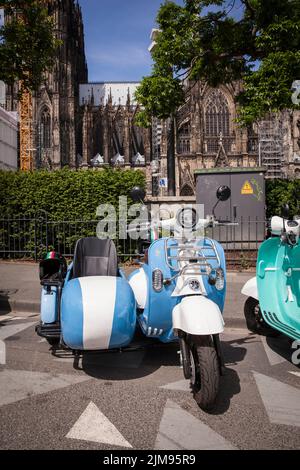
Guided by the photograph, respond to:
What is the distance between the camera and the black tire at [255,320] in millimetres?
4422

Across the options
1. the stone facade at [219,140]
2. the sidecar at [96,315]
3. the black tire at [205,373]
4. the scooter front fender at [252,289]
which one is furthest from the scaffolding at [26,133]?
the black tire at [205,373]

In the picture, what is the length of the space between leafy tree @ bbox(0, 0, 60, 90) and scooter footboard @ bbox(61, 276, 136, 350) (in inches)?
385

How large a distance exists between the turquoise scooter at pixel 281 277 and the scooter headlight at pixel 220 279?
70 cm

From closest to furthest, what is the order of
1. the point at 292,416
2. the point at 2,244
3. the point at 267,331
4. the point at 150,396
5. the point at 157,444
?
the point at 157,444 < the point at 292,416 < the point at 150,396 < the point at 267,331 < the point at 2,244

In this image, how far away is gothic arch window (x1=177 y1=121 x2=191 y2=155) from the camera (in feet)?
173

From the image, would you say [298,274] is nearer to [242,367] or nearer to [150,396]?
[242,367]

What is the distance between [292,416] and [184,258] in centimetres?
137

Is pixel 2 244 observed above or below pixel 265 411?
above

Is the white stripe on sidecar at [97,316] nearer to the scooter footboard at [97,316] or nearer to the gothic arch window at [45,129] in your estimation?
the scooter footboard at [97,316]

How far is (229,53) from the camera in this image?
440 inches

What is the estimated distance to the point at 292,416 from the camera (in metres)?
2.65

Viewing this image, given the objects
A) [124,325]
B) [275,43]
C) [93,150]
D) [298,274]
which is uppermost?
[93,150]

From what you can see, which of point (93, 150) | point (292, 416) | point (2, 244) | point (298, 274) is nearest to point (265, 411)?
point (292, 416)

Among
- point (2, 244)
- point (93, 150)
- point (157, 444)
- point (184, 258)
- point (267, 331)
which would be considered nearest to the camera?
point (157, 444)
